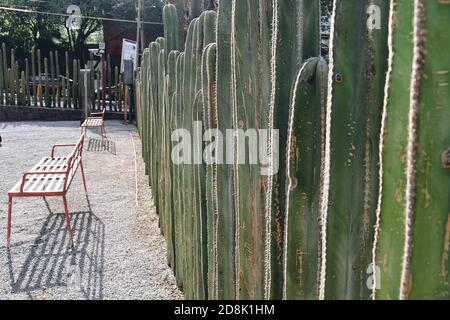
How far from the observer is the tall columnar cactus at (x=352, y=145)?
118cm

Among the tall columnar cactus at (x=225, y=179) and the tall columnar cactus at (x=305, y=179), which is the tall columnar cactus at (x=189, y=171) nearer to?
the tall columnar cactus at (x=225, y=179)

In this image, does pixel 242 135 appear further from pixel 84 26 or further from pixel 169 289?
pixel 84 26

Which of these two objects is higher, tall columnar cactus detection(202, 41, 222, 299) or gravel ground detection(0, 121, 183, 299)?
tall columnar cactus detection(202, 41, 222, 299)

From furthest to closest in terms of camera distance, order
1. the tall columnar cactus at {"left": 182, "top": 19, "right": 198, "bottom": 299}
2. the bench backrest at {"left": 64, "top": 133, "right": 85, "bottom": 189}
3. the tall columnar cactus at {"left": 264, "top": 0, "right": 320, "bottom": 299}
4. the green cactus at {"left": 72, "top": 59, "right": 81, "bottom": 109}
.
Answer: the green cactus at {"left": 72, "top": 59, "right": 81, "bottom": 109} → the bench backrest at {"left": 64, "top": 133, "right": 85, "bottom": 189} → the tall columnar cactus at {"left": 182, "top": 19, "right": 198, "bottom": 299} → the tall columnar cactus at {"left": 264, "top": 0, "right": 320, "bottom": 299}

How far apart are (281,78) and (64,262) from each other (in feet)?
12.4

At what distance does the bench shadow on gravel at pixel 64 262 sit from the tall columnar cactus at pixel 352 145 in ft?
10.4

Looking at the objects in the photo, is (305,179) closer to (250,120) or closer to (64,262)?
(250,120)

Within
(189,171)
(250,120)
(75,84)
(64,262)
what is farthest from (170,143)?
(75,84)

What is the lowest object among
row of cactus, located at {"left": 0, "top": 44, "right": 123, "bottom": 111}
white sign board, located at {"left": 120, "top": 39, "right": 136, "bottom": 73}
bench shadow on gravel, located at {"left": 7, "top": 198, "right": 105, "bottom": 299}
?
bench shadow on gravel, located at {"left": 7, "top": 198, "right": 105, "bottom": 299}

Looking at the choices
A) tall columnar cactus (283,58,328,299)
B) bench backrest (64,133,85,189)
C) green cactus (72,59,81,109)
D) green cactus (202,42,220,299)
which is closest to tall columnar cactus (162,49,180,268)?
green cactus (202,42,220,299)

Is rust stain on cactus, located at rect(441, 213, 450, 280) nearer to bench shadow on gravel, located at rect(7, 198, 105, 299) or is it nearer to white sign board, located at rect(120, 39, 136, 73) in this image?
bench shadow on gravel, located at rect(7, 198, 105, 299)

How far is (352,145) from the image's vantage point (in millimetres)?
1211

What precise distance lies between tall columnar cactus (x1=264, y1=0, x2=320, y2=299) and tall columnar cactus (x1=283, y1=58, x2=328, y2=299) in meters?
0.05

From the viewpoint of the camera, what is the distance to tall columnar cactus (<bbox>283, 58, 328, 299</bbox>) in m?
1.40
